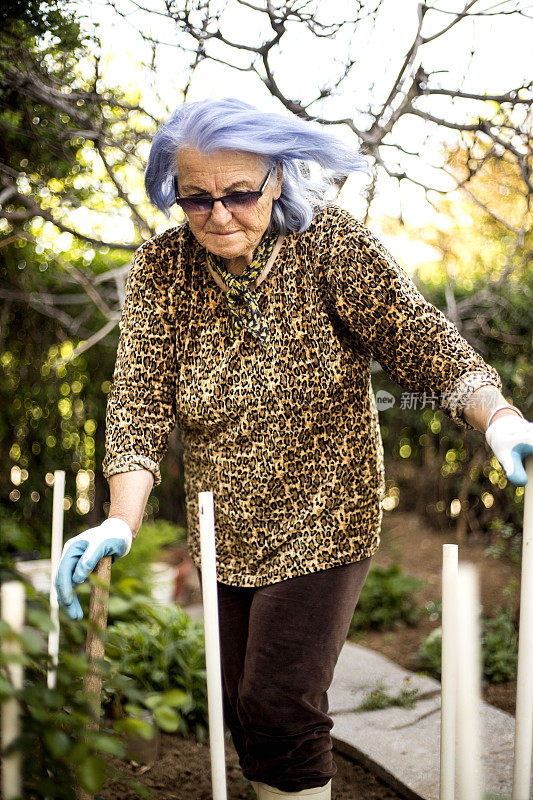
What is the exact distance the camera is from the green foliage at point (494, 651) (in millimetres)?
3188

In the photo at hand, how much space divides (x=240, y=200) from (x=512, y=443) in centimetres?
72

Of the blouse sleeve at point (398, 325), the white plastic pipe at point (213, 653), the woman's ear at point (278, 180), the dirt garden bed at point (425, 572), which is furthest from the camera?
the dirt garden bed at point (425, 572)

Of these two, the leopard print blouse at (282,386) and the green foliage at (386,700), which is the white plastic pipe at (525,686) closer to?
the leopard print blouse at (282,386)

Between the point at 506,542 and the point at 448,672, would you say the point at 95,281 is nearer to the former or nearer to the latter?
the point at 448,672

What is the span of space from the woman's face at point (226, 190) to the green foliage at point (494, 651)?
2.29 meters

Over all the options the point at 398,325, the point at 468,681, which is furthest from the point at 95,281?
the point at 468,681

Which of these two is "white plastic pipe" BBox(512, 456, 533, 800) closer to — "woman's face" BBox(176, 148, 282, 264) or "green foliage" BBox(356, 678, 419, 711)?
"woman's face" BBox(176, 148, 282, 264)

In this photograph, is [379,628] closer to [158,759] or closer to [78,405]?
[158,759]

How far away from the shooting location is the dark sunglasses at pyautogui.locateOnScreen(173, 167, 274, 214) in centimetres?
159

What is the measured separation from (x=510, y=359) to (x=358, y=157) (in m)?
2.57

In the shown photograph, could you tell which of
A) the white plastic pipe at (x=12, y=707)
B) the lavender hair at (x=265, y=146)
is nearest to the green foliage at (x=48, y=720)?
the white plastic pipe at (x=12, y=707)

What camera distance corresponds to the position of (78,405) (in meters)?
4.57

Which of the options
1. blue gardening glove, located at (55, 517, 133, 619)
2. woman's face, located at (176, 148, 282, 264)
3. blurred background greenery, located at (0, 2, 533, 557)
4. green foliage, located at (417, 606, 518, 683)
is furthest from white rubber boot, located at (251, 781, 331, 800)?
green foliage, located at (417, 606, 518, 683)

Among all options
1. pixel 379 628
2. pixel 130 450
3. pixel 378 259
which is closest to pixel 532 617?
pixel 378 259
